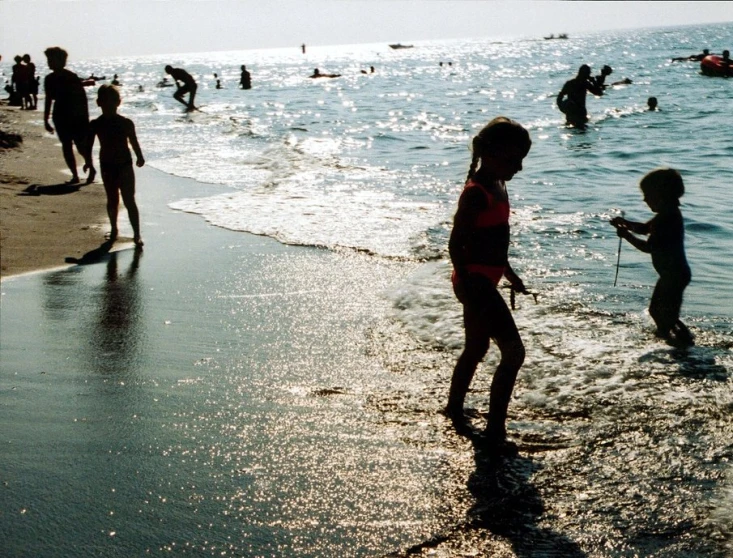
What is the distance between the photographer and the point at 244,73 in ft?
158

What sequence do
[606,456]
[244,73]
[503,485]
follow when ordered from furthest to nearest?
[244,73]
[606,456]
[503,485]

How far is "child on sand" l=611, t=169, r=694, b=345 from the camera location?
545cm

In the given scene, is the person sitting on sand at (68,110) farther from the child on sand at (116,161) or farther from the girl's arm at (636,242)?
the girl's arm at (636,242)

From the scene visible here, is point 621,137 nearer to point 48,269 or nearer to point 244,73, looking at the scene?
point 48,269

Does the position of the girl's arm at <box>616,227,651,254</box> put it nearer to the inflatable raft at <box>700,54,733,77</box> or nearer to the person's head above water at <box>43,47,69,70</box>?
the person's head above water at <box>43,47,69,70</box>

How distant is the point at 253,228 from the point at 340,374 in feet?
15.5

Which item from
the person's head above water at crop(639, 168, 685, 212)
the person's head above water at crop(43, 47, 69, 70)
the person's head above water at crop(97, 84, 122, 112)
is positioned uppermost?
the person's head above water at crop(43, 47, 69, 70)

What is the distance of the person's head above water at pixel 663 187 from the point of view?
543 cm

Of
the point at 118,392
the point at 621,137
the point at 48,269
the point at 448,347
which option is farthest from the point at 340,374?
the point at 621,137

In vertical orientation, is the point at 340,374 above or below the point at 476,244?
below

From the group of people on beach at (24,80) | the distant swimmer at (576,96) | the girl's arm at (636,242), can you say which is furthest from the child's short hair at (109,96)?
the group of people on beach at (24,80)

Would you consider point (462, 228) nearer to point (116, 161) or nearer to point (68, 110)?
point (116, 161)

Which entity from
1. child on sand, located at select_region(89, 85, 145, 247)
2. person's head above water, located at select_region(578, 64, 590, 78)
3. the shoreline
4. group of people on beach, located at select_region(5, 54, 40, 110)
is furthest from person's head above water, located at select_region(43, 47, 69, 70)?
group of people on beach, located at select_region(5, 54, 40, 110)

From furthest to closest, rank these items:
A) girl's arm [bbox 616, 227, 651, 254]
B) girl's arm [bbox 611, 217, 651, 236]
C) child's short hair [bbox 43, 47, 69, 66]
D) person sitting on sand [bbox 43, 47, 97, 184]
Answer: person sitting on sand [bbox 43, 47, 97, 184], child's short hair [bbox 43, 47, 69, 66], girl's arm [bbox 616, 227, 651, 254], girl's arm [bbox 611, 217, 651, 236]
